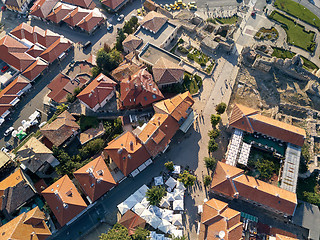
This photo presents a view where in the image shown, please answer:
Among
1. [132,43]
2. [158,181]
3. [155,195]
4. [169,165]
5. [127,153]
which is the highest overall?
[132,43]

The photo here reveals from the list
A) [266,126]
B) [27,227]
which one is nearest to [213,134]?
[266,126]

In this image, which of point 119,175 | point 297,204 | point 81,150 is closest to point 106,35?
point 81,150

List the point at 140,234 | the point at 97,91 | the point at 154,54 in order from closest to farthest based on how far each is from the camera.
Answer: the point at 140,234
the point at 97,91
the point at 154,54

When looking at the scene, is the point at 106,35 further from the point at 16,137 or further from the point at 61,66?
the point at 16,137

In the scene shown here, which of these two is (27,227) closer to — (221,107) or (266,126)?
(221,107)

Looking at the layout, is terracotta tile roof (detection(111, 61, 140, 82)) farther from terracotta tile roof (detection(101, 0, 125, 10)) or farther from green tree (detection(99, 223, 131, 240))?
green tree (detection(99, 223, 131, 240))

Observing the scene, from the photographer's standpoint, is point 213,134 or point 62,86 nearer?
point 213,134
